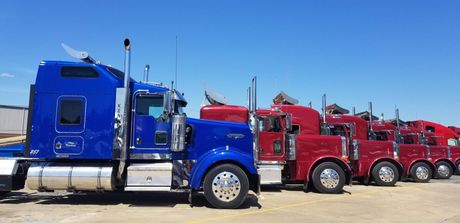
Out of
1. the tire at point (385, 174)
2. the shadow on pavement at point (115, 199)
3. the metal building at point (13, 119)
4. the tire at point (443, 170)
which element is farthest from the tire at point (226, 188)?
the metal building at point (13, 119)

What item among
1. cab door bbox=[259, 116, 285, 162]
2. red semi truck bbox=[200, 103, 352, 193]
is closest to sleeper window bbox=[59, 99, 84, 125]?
red semi truck bbox=[200, 103, 352, 193]

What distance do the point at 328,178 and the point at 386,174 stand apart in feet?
12.1

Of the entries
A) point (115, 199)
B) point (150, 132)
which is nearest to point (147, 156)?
point (150, 132)

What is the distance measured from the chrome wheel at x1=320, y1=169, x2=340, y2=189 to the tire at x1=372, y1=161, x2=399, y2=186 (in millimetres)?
3252

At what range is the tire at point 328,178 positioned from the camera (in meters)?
13.3

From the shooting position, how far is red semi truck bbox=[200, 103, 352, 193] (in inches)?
526

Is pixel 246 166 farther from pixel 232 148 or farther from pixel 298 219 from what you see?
pixel 298 219

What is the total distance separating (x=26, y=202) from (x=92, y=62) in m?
3.76

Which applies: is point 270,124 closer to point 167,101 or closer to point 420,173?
point 167,101

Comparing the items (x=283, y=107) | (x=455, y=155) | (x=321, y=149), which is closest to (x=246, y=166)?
(x=321, y=149)

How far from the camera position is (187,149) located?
33.3 feet

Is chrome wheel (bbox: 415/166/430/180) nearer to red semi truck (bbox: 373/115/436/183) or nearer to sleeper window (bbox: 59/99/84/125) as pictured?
red semi truck (bbox: 373/115/436/183)

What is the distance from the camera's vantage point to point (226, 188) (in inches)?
378

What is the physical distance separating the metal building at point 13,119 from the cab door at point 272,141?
934 inches
